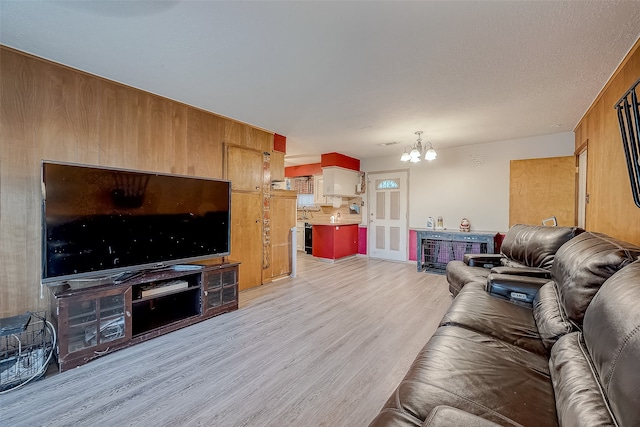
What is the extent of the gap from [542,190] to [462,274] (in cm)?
292

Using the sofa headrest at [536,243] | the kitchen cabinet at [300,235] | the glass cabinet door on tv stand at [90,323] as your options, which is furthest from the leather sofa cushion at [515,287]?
the kitchen cabinet at [300,235]

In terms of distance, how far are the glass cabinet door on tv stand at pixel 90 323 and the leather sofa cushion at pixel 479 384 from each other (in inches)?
92.3

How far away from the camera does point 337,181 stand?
5.91 meters

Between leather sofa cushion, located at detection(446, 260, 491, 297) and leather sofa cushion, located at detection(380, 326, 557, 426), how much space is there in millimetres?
1474

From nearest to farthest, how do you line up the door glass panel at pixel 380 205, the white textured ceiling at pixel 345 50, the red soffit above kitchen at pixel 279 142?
the white textured ceiling at pixel 345 50
the red soffit above kitchen at pixel 279 142
the door glass panel at pixel 380 205

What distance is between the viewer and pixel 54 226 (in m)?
2.06

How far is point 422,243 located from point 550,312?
12.0 feet

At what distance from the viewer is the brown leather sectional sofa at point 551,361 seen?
31.2 inches

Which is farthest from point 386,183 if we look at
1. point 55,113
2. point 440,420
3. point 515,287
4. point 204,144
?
point 440,420

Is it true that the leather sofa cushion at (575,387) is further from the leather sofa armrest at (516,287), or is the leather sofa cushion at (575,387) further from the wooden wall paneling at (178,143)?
the wooden wall paneling at (178,143)

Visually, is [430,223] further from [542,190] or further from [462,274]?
[462,274]

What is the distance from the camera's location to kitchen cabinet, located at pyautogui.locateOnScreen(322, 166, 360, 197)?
588 centimetres

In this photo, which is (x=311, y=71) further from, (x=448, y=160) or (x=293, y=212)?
(x=448, y=160)

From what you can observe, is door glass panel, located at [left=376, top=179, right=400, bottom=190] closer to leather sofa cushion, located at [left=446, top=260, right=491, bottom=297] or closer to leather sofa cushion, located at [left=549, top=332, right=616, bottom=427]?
leather sofa cushion, located at [left=446, top=260, right=491, bottom=297]
